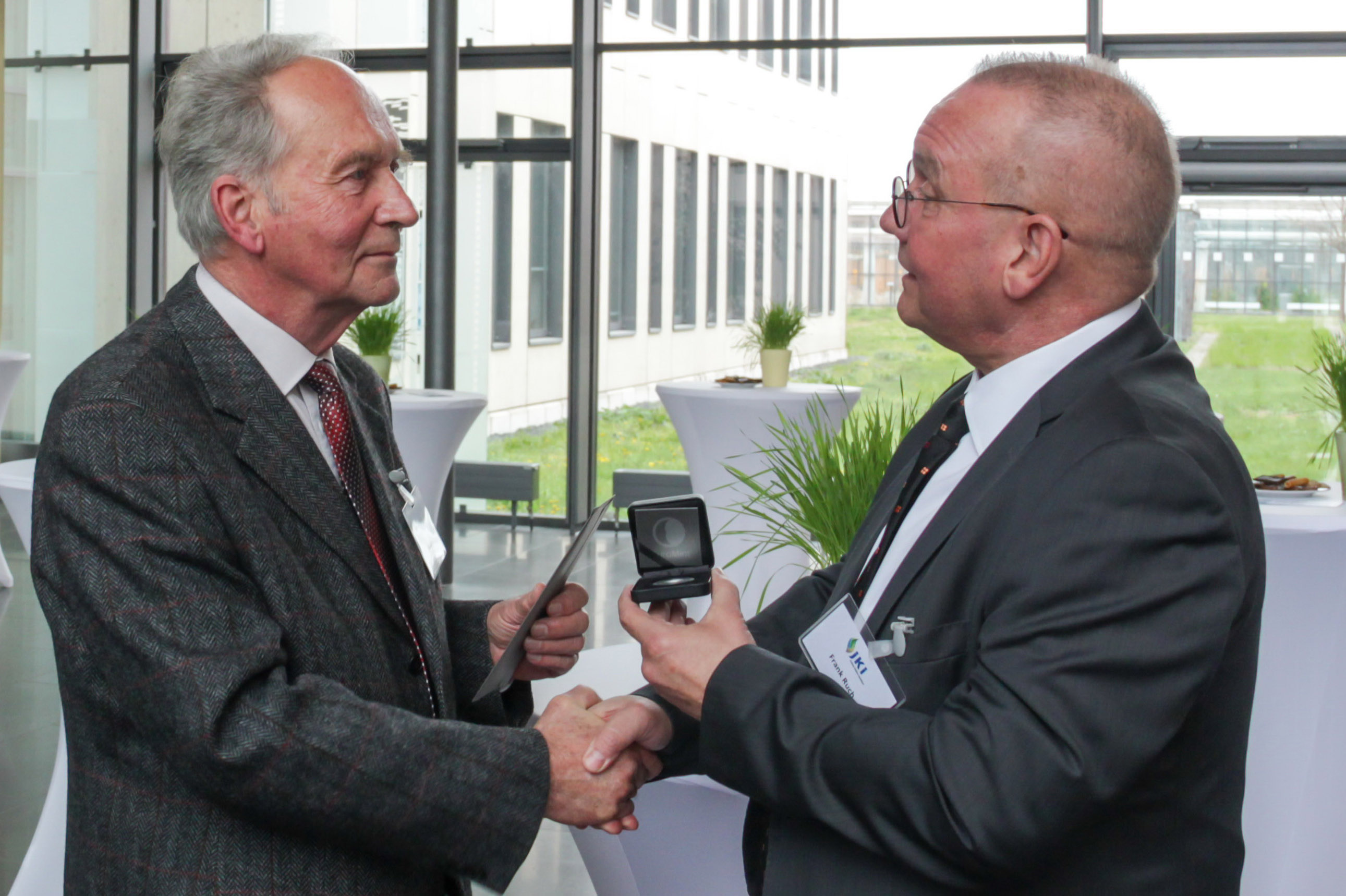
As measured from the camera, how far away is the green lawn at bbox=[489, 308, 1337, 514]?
24.0 feet

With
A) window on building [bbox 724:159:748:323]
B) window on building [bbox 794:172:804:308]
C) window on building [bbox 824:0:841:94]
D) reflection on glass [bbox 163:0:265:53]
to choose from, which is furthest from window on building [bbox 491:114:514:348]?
reflection on glass [bbox 163:0:265:53]

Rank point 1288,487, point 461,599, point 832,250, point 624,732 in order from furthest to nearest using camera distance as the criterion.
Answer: point 832,250 → point 461,599 → point 1288,487 → point 624,732

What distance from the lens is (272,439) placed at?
1.48 meters

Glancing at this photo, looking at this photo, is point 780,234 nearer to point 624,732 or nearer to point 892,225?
point 892,225

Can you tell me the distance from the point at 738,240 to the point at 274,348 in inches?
269

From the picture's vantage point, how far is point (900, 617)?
4.33ft

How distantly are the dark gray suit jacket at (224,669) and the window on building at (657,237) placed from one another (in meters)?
6.87

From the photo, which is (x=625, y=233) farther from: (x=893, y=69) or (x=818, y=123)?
(x=893, y=69)

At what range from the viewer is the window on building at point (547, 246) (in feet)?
27.5

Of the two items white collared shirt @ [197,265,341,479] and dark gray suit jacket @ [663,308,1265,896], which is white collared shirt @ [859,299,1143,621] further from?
white collared shirt @ [197,265,341,479]

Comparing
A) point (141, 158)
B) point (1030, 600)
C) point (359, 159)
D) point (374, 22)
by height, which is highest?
point (374, 22)

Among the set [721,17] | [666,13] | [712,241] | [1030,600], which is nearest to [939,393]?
[712,241]

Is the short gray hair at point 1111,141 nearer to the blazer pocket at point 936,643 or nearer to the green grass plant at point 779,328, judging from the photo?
the blazer pocket at point 936,643

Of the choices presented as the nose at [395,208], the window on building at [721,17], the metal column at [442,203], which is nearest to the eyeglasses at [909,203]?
the nose at [395,208]
